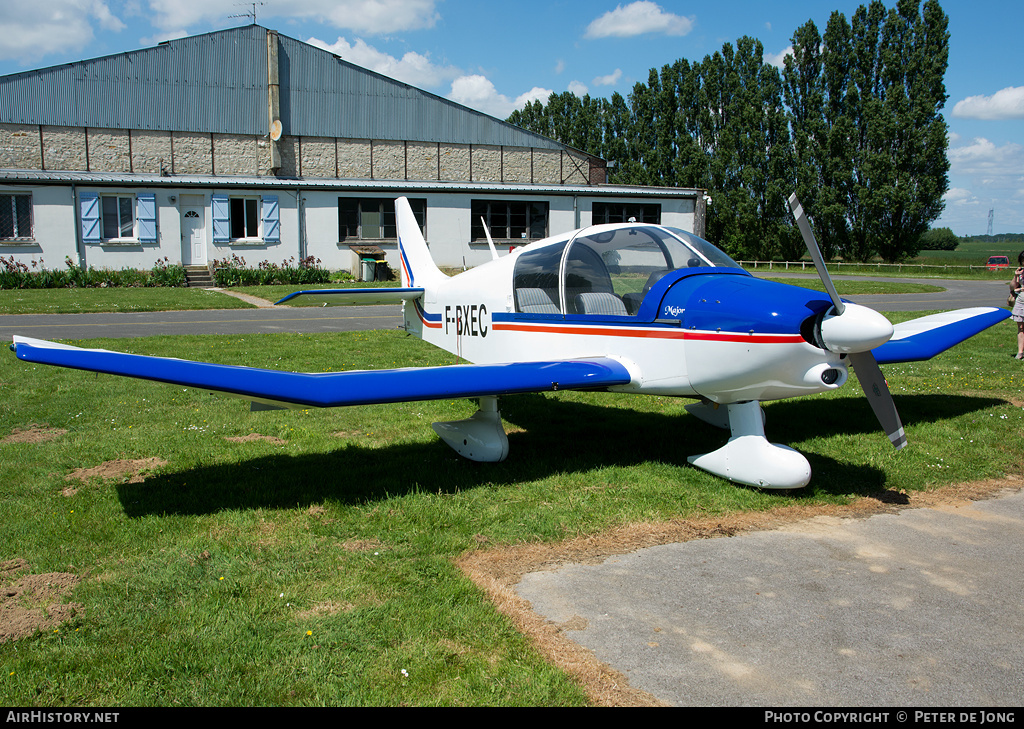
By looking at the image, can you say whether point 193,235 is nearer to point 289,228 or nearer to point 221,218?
point 221,218

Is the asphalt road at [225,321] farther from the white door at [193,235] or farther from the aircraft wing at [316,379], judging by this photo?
the aircraft wing at [316,379]

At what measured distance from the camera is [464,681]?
123 inches

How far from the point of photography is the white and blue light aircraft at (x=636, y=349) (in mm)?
4977

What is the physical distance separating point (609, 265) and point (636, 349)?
0.95 m

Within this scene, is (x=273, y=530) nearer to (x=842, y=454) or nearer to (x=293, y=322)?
(x=842, y=454)

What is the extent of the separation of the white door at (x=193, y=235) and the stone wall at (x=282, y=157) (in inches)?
216

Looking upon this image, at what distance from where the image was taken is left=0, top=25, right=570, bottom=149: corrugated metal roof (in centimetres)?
3020

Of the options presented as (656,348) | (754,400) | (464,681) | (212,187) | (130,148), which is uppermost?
(130,148)

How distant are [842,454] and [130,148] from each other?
109ft

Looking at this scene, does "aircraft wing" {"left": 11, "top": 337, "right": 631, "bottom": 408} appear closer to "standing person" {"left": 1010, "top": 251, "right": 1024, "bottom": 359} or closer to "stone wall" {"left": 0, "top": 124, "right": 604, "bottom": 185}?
"standing person" {"left": 1010, "top": 251, "right": 1024, "bottom": 359}

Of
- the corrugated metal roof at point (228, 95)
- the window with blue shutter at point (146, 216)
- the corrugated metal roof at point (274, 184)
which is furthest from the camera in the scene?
the corrugated metal roof at point (228, 95)

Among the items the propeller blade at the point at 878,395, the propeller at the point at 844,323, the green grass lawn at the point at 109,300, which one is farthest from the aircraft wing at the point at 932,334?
the green grass lawn at the point at 109,300

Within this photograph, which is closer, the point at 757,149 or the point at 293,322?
the point at 293,322

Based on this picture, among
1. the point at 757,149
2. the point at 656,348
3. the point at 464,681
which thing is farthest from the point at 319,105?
the point at 464,681
